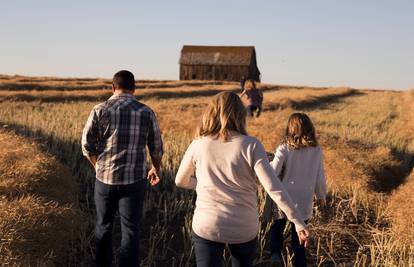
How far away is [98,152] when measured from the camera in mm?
3607

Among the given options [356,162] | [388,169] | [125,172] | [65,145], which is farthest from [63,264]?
[388,169]

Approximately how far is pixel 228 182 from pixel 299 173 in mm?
1377

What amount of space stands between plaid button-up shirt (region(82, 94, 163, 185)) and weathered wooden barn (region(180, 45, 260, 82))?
49096 millimetres

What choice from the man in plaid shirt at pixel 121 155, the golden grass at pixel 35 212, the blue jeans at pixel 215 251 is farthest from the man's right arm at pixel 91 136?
the blue jeans at pixel 215 251

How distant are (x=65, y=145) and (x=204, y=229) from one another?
6.13 m

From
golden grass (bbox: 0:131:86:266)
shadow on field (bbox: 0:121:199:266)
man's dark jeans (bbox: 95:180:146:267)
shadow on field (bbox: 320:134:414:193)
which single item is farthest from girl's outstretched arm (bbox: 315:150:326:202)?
shadow on field (bbox: 320:134:414:193)

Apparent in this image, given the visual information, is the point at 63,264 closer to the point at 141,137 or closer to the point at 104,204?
the point at 104,204

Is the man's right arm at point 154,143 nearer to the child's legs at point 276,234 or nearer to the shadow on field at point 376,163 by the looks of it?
the child's legs at point 276,234

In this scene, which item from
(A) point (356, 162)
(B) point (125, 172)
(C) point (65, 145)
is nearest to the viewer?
(B) point (125, 172)

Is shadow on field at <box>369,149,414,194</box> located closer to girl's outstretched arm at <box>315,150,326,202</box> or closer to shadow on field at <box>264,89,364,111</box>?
girl's outstretched arm at <box>315,150,326,202</box>

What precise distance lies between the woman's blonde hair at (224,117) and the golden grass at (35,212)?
5.61 feet

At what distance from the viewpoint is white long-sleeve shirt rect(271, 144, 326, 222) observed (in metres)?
3.66

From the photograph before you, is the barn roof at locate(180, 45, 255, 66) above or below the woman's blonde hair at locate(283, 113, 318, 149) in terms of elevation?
above

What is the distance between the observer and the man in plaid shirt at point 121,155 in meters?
3.48
